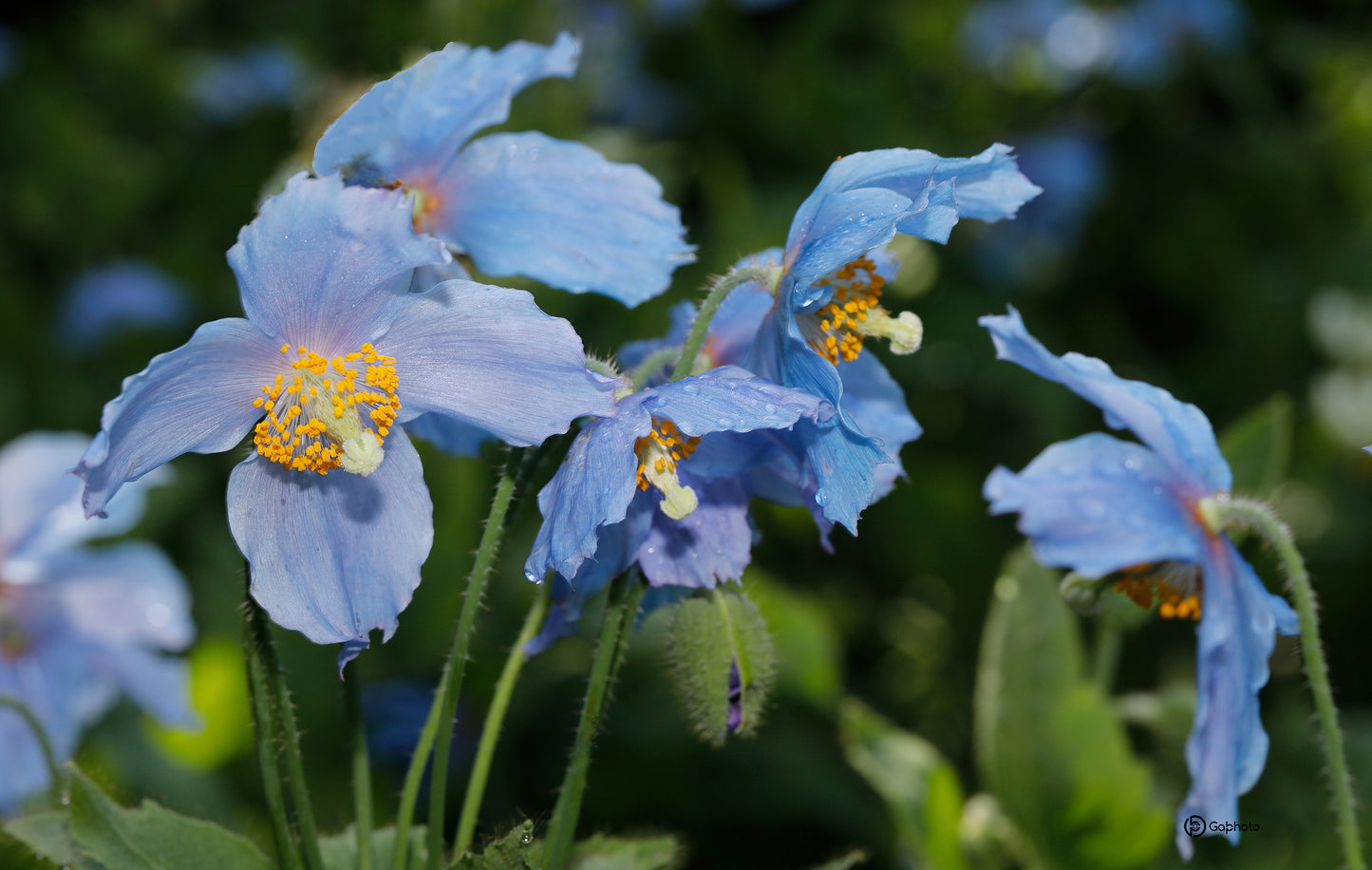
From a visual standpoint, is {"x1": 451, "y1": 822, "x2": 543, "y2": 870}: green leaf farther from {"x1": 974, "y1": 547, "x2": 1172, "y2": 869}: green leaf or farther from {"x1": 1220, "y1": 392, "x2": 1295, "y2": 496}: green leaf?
{"x1": 1220, "y1": 392, "x2": 1295, "y2": 496}: green leaf

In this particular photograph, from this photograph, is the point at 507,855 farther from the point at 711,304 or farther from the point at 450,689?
the point at 711,304

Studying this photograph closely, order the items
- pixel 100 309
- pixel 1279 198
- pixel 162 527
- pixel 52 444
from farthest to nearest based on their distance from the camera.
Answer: pixel 1279 198
pixel 100 309
pixel 162 527
pixel 52 444

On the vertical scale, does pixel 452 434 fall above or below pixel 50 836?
above

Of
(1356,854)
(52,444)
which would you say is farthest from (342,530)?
(52,444)

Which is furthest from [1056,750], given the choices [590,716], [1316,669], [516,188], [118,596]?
[118,596]

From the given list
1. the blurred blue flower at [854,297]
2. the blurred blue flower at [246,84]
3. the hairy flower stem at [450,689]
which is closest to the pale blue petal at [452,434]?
the hairy flower stem at [450,689]

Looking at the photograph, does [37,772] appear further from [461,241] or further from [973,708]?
[973,708]

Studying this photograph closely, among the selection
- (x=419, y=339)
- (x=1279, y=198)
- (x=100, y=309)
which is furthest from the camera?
(x=1279, y=198)

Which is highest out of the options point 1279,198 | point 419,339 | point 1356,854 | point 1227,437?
point 1279,198
